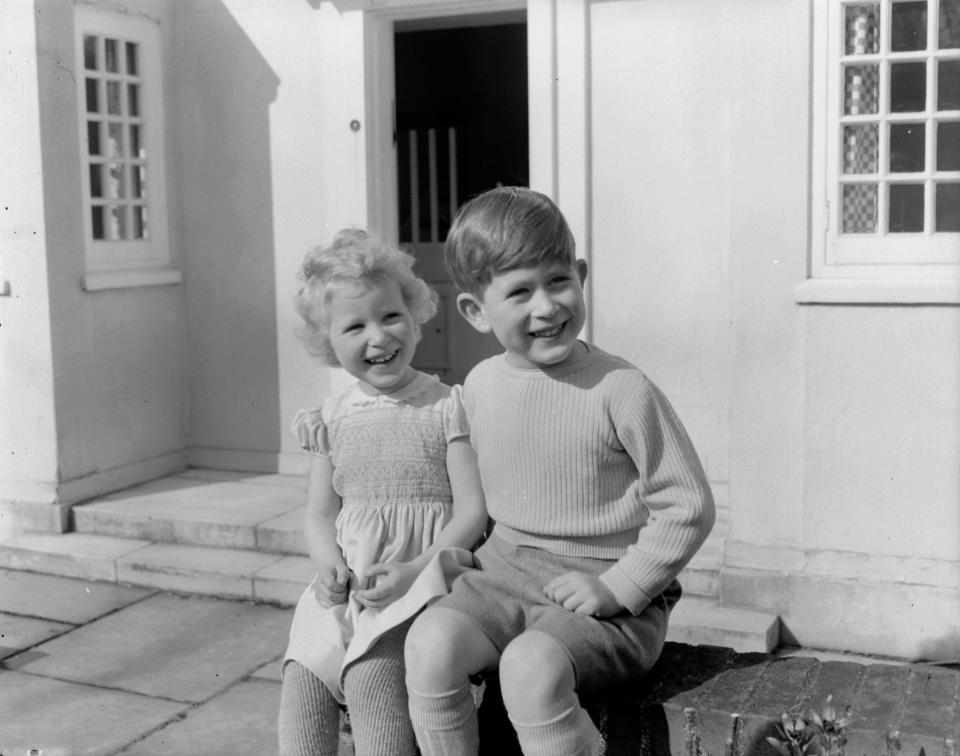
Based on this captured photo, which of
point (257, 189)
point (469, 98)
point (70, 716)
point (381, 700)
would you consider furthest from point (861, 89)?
point (469, 98)

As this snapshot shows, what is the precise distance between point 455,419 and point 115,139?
4659 millimetres

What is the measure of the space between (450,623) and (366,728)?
345 mm

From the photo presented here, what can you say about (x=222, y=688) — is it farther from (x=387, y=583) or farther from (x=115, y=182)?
(x=115, y=182)

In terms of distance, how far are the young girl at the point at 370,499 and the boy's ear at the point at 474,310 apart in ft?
0.84

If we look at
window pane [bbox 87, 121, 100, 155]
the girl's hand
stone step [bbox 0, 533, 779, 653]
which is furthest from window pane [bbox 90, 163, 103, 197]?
the girl's hand

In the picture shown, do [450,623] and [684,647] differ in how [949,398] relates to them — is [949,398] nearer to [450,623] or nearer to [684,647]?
[684,647]

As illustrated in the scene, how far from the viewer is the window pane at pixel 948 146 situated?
183 inches

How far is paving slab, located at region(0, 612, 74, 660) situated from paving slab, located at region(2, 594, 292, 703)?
60mm

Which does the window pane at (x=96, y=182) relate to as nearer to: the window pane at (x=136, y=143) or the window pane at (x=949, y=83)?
the window pane at (x=136, y=143)

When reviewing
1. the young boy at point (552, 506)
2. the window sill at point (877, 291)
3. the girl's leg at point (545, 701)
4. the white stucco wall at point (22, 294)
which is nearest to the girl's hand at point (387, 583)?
the young boy at point (552, 506)

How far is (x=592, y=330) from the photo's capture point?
217 inches

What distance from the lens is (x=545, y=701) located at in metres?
2.01

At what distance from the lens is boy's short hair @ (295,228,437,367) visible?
257cm

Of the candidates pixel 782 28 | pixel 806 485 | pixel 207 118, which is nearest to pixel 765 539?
pixel 806 485
